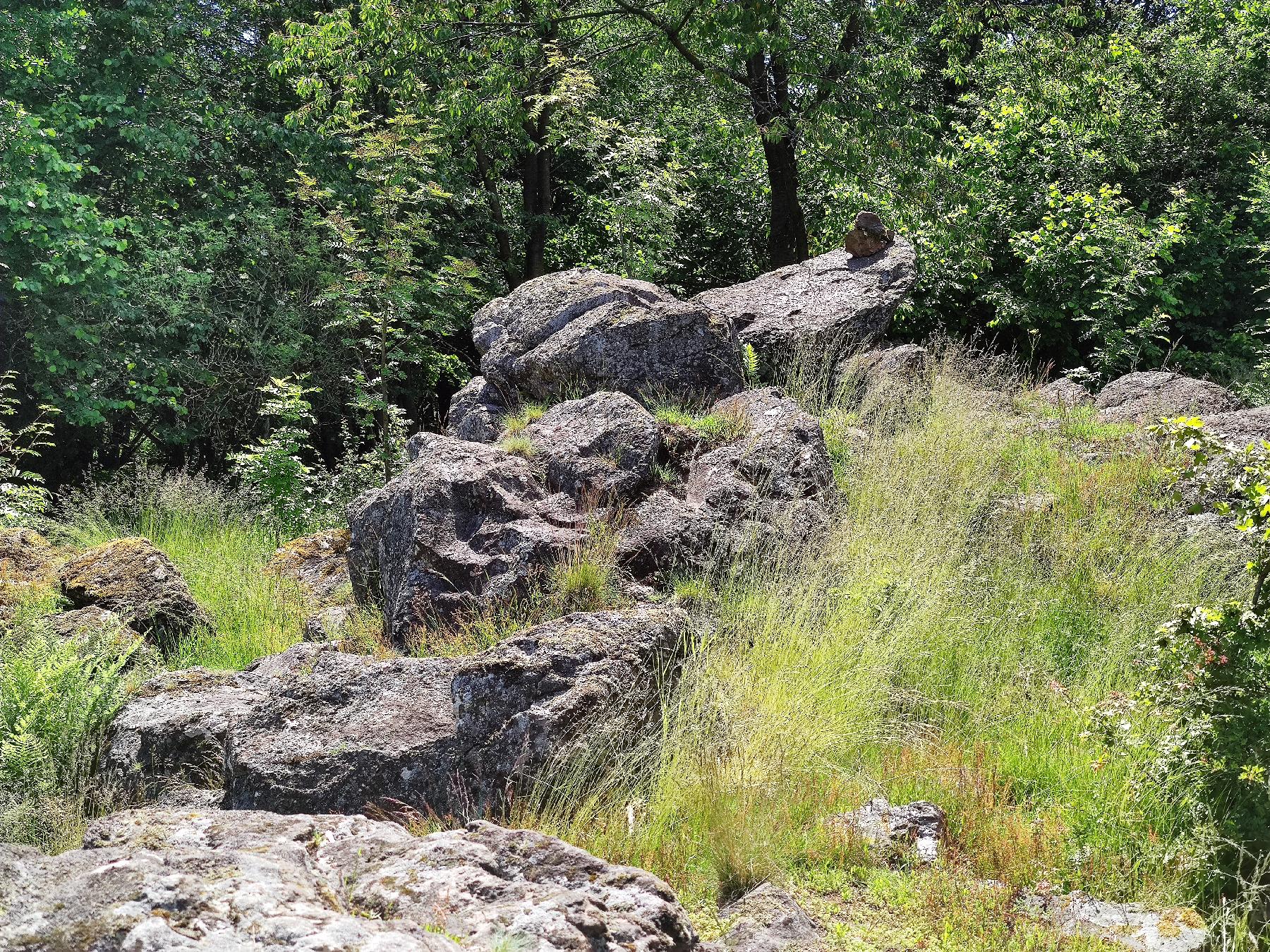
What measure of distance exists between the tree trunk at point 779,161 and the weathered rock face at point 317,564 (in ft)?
26.8

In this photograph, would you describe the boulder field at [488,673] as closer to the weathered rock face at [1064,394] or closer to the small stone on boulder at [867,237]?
the weathered rock face at [1064,394]

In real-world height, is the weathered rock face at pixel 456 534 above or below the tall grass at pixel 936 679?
above

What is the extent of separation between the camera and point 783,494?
6531 millimetres

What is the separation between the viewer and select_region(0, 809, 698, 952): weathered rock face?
220 cm

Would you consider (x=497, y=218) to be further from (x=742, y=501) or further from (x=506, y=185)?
(x=742, y=501)

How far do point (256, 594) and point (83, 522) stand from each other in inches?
145

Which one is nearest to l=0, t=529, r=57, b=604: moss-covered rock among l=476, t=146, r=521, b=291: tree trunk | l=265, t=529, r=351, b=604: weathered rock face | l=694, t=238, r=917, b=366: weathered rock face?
l=265, t=529, r=351, b=604: weathered rock face

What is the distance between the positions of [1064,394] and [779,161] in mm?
5598

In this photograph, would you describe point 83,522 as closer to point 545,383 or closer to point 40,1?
point 545,383

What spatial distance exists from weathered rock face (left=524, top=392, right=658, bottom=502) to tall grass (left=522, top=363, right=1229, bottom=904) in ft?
3.43

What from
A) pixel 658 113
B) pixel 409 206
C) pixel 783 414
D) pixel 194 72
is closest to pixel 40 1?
pixel 194 72

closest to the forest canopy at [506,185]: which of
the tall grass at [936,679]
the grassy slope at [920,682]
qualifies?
the grassy slope at [920,682]

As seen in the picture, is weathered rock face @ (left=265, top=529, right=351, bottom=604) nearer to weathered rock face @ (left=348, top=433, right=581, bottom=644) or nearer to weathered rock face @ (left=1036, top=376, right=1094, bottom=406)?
weathered rock face @ (left=348, top=433, right=581, bottom=644)

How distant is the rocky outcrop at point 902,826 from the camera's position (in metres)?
4.08
